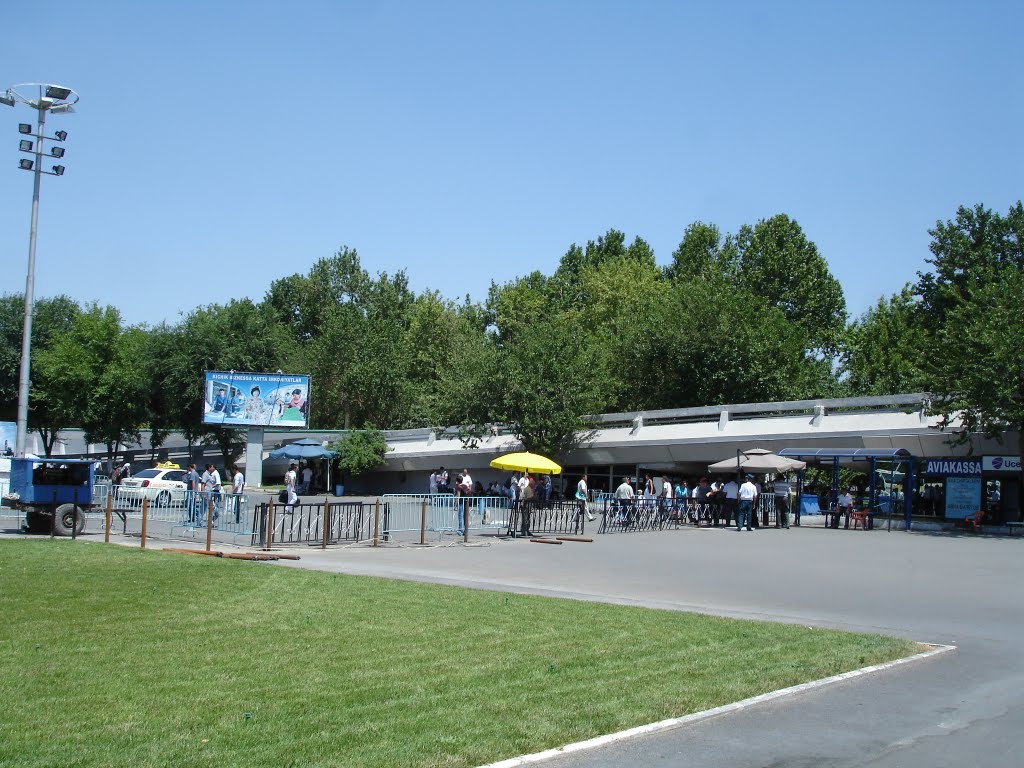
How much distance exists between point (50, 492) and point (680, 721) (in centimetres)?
1973

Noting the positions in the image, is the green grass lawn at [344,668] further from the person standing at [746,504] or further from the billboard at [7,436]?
the billboard at [7,436]

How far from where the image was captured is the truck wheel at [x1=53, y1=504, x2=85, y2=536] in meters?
22.8

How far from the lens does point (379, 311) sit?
8375 cm

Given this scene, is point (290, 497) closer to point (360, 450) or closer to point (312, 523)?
point (312, 523)

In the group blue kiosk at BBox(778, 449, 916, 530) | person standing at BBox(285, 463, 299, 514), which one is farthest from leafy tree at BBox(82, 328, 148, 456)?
blue kiosk at BBox(778, 449, 916, 530)

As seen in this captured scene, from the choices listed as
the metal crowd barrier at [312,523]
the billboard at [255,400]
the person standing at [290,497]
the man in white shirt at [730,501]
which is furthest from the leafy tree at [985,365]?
the billboard at [255,400]

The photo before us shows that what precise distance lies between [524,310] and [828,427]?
131 feet

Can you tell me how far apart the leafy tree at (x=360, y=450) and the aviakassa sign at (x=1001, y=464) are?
29.5m

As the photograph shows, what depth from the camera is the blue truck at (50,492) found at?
22969 millimetres

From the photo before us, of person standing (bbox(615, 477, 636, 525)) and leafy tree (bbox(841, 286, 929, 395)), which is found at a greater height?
leafy tree (bbox(841, 286, 929, 395))

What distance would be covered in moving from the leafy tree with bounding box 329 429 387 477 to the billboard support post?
3.58 m

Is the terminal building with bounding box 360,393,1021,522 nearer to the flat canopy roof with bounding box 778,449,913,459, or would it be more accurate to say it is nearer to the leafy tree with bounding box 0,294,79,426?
the flat canopy roof with bounding box 778,449,913,459

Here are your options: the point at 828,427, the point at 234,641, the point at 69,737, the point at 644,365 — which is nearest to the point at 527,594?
the point at 234,641

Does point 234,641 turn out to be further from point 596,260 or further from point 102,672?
point 596,260
